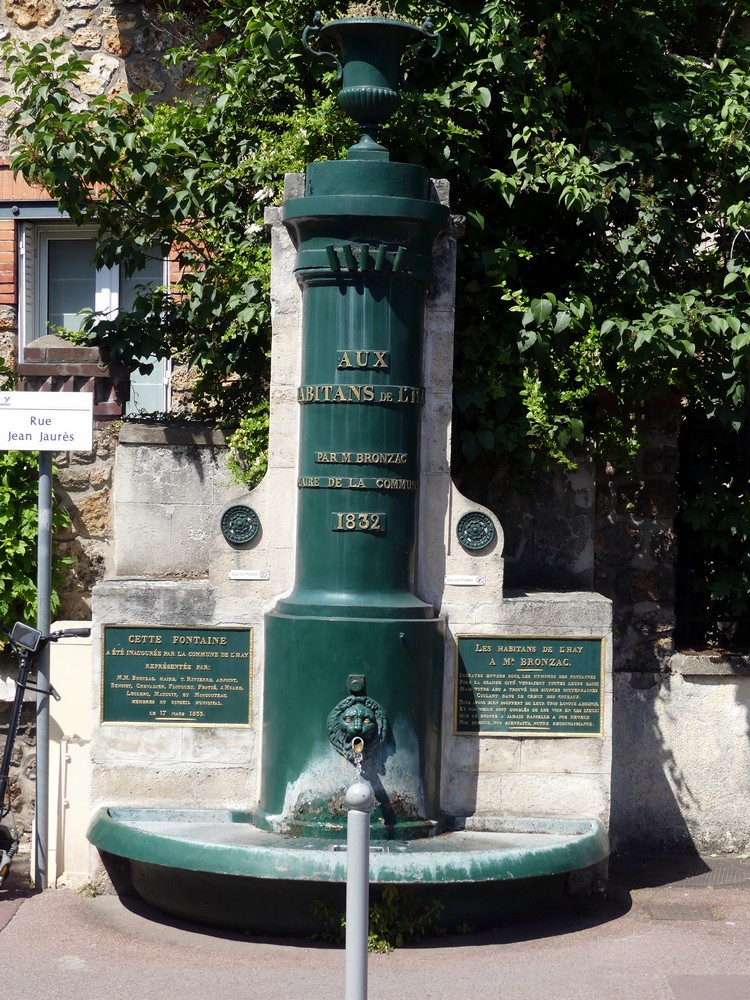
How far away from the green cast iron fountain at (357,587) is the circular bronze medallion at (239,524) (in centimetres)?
28

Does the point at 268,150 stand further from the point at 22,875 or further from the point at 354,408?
the point at 22,875

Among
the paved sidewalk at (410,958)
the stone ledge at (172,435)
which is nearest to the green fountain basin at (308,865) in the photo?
the paved sidewalk at (410,958)

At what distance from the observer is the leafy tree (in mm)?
7023

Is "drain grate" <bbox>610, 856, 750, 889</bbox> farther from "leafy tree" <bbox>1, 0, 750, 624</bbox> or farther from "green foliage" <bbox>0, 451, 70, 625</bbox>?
"green foliage" <bbox>0, 451, 70, 625</bbox>

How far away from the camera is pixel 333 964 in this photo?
19.0 feet

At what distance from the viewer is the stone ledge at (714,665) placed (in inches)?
297

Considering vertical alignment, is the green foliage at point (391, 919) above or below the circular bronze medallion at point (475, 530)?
below

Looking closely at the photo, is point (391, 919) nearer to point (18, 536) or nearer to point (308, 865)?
point (308, 865)

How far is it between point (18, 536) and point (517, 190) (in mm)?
3235

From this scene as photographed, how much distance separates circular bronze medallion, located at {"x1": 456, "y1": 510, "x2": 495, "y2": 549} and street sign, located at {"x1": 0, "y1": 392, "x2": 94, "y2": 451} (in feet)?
6.12

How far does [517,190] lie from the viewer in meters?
7.08

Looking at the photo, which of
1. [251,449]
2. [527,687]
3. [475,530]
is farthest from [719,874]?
[251,449]

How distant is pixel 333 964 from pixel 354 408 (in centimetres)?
241

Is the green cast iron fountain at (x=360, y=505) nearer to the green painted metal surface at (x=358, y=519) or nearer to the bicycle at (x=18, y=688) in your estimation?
the green painted metal surface at (x=358, y=519)
